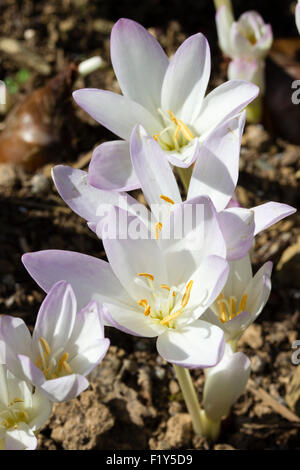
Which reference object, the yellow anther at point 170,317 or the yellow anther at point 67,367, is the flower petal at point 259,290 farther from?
the yellow anther at point 67,367

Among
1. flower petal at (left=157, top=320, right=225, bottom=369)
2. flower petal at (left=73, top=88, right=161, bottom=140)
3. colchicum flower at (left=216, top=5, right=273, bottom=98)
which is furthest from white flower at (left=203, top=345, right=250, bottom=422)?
colchicum flower at (left=216, top=5, right=273, bottom=98)

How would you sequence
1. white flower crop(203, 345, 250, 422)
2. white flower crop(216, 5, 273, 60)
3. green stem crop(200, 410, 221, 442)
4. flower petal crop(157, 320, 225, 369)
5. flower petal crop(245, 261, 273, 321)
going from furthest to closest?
white flower crop(216, 5, 273, 60) → green stem crop(200, 410, 221, 442) → white flower crop(203, 345, 250, 422) → flower petal crop(245, 261, 273, 321) → flower petal crop(157, 320, 225, 369)

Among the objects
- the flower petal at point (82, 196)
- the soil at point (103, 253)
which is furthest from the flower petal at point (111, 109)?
the soil at point (103, 253)

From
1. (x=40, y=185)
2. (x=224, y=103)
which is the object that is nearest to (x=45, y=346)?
(x=224, y=103)

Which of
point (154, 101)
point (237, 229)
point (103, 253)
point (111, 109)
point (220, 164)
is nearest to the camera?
point (237, 229)

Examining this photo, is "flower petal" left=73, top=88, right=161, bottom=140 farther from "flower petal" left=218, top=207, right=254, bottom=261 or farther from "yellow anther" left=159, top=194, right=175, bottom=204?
"flower petal" left=218, top=207, right=254, bottom=261

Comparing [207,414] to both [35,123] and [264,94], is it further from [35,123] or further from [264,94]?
[264,94]

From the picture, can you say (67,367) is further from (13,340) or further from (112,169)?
(112,169)
